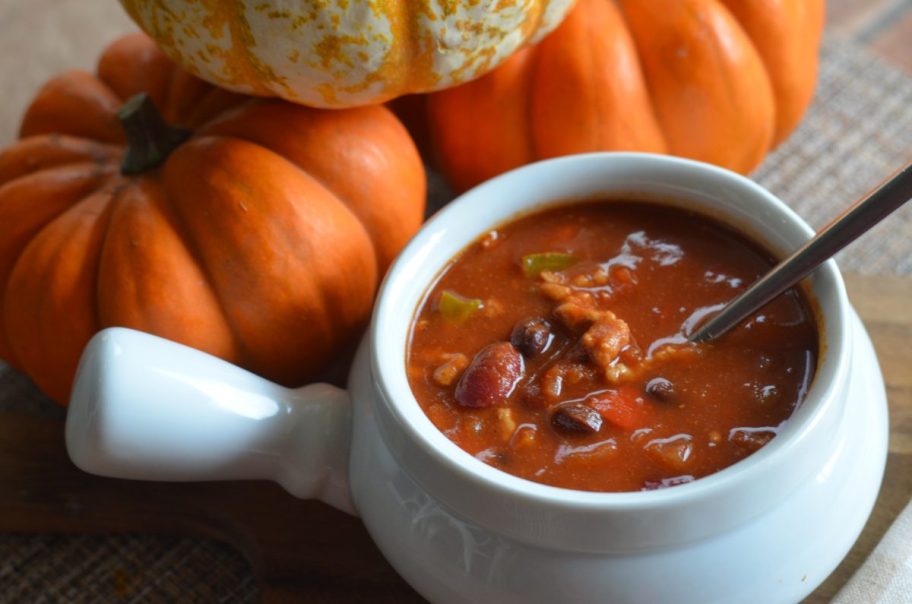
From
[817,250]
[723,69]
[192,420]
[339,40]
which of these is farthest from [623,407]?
[723,69]

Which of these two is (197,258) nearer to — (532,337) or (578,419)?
(532,337)

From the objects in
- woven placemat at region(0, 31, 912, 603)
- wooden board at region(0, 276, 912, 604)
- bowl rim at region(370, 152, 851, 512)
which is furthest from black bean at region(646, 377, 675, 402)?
woven placemat at region(0, 31, 912, 603)

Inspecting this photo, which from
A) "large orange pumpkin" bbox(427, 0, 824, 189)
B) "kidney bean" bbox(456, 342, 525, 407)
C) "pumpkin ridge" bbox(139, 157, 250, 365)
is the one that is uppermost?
"pumpkin ridge" bbox(139, 157, 250, 365)

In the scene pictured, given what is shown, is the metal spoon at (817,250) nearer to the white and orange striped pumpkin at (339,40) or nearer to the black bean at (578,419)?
the black bean at (578,419)

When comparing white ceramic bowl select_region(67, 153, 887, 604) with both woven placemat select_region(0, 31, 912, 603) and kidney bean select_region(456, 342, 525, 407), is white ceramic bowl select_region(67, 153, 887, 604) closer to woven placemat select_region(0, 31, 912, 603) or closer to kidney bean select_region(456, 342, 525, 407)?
kidney bean select_region(456, 342, 525, 407)

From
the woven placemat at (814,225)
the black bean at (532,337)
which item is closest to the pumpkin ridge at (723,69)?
the woven placemat at (814,225)

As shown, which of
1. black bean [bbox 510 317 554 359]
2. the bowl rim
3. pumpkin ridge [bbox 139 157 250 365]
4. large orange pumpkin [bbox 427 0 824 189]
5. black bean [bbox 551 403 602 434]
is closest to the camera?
the bowl rim

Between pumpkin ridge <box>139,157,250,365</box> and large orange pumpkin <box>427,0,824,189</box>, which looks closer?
pumpkin ridge <box>139,157,250,365</box>
